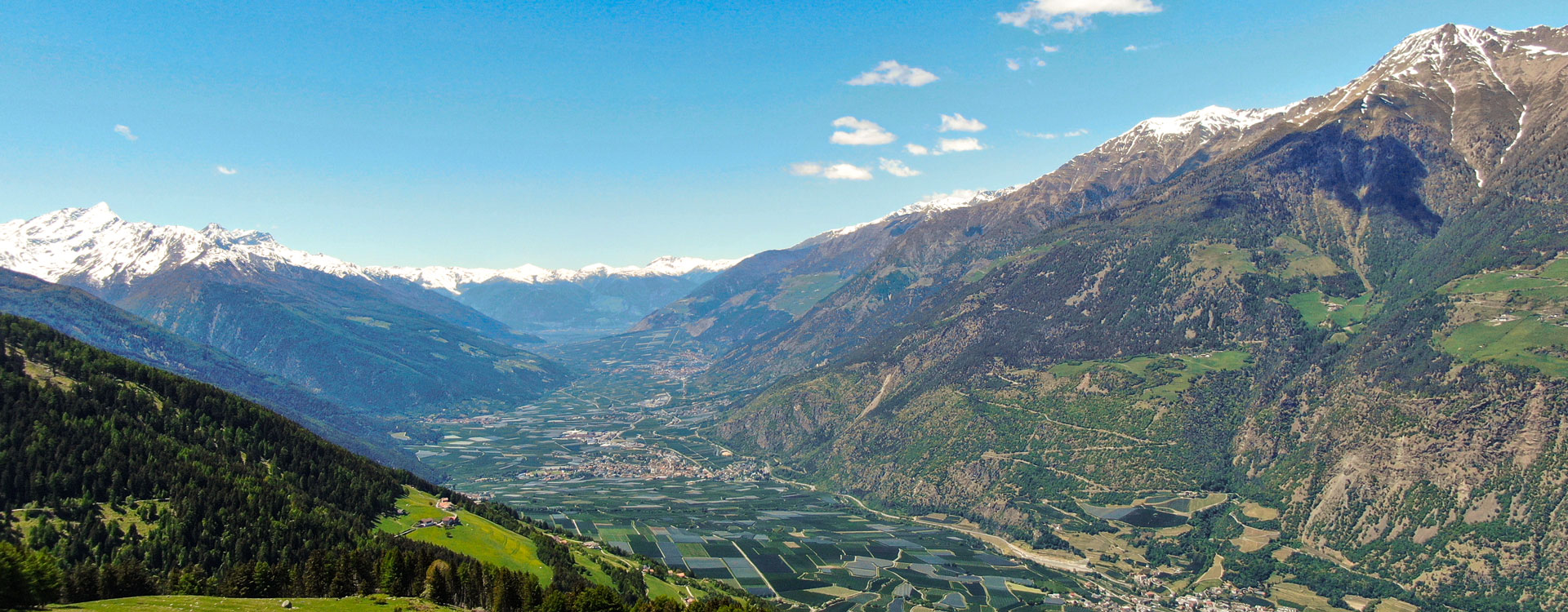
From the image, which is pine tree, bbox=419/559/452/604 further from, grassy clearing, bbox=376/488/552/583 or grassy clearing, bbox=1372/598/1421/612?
grassy clearing, bbox=1372/598/1421/612

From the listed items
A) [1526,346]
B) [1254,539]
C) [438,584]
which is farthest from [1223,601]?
[438,584]

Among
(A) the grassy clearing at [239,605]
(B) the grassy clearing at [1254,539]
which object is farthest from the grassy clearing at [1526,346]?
(A) the grassy clearing at [239,605]

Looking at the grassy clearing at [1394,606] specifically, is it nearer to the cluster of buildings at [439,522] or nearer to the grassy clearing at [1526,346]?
the grassy clearing at [1526,346]

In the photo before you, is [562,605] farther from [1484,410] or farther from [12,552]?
[1484,410]

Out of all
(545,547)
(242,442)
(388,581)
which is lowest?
(545,547)

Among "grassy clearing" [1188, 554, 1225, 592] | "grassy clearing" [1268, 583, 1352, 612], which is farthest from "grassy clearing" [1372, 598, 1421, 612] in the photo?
"grassy clearing" [1188, 554, 1225, 592]

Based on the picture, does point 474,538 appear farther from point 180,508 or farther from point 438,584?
point 180,508

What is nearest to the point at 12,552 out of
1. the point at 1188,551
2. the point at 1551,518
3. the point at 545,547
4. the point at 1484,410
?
the point at 545,547
